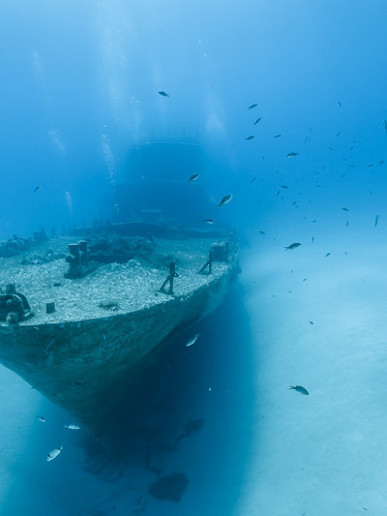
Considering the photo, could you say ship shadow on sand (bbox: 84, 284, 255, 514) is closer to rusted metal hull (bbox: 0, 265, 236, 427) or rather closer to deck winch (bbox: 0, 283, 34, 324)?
rusted metal hull (bbox: 0, 265, 236, 427)

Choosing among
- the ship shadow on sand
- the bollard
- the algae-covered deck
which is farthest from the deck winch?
the ship shadow on sand

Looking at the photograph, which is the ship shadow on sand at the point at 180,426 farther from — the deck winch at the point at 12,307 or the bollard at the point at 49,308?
the deck winch at the point at 12,307

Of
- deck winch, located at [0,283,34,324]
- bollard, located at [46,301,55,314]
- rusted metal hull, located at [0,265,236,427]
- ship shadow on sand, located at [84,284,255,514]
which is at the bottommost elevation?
ship shadow on sand, located at [84,284,255,514]

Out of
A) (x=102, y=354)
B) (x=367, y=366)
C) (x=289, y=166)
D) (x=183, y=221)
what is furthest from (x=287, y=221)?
(x=289, y=166)

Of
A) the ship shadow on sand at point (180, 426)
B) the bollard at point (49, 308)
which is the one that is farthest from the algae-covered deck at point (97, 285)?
the ship shadow on sand at point (180, 426)

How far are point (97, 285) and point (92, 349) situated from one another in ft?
7.35

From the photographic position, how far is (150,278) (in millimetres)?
8430

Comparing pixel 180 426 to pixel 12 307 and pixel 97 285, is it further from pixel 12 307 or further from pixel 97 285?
pixel 12 307

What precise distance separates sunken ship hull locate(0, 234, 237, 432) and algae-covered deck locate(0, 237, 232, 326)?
110 mm

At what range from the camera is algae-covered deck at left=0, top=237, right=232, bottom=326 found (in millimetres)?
6020

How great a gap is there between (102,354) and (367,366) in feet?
23.6

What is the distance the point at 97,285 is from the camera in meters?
7.70

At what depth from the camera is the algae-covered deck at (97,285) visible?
19.7 feet

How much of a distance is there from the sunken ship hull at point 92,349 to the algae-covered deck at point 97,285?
0.11 m
